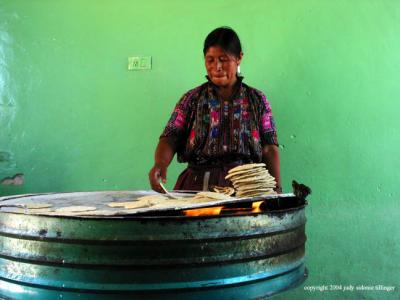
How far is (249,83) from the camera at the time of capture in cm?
313

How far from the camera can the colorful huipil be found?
7.85 ft

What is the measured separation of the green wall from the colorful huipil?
656mm

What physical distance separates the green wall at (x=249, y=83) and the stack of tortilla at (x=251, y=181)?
4.39 ft

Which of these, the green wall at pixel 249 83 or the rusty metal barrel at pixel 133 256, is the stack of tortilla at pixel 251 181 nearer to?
the rusty metal barrel at pixel 133 256

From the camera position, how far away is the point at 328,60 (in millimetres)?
3094

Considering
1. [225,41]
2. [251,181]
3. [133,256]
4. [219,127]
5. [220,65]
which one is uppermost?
[225,41]

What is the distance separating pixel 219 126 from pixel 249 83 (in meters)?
0.82

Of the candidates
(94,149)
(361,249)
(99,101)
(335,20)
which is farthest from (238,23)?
(361,249)

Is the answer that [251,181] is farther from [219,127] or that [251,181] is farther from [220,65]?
[220,65]

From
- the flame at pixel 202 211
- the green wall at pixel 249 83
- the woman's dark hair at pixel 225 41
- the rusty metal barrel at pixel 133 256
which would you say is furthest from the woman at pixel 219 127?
the rusty metal barrel at pixel 133 256

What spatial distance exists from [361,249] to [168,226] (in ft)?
7.53

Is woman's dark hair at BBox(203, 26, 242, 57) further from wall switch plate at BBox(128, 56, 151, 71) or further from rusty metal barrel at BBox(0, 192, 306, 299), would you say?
rusty metal barrel at BBox(0, 192, 306, 299)

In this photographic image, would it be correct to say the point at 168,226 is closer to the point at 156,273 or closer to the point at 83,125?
the point at 156,273

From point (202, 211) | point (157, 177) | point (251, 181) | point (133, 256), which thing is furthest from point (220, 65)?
point (133, 256)
